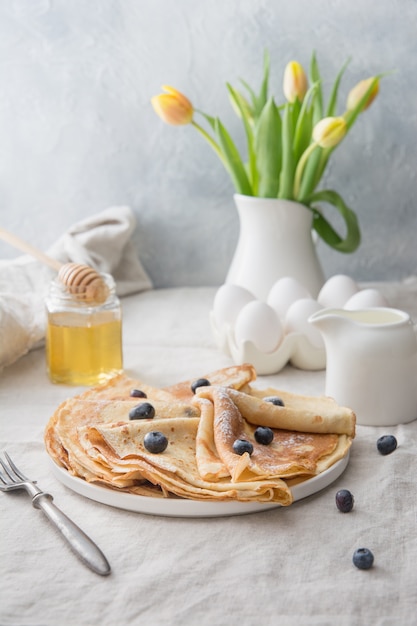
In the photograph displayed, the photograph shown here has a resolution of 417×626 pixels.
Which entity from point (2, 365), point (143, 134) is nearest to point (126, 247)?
point (143, 134)

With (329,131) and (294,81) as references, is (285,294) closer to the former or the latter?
(329,131)

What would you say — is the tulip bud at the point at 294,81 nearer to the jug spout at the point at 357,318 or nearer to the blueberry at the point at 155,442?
the jug spout at the point at 357,318

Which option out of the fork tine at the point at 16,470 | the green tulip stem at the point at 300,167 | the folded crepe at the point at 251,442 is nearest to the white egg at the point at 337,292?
the green tulip stem at the point at 300,167

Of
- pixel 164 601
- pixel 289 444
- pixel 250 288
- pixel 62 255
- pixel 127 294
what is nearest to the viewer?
pixel 164 601

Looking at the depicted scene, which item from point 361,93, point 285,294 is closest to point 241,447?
point 285,294

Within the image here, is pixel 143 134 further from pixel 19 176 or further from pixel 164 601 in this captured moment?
pixel 164 601
